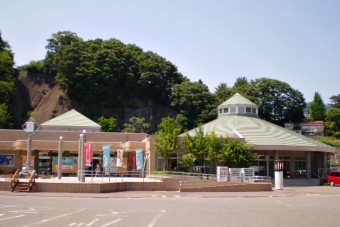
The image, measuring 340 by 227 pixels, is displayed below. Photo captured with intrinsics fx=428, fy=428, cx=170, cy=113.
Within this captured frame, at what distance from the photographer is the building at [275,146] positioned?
40750mm

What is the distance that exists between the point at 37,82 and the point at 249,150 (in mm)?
53499

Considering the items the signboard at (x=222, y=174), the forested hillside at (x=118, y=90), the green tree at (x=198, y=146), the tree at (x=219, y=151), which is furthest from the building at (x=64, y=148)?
the forested hillside at (x=118, y=90)

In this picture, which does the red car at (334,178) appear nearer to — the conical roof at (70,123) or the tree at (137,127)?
the conical roof at (70,123)

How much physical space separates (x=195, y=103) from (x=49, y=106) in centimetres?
2620

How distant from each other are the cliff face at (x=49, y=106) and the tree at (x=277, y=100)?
51.4ft

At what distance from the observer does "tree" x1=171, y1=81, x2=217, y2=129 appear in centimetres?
6662

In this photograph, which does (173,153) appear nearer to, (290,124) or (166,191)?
(166,191)

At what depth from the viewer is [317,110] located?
82000mm

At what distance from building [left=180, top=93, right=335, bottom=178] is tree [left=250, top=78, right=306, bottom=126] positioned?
88.2 ft

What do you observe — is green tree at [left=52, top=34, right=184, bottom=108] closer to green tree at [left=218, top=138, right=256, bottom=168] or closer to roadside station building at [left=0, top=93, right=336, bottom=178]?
roadside station building at [left=0, top=93, right=336, bottom=178]

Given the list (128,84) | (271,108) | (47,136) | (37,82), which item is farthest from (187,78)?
(47,136)

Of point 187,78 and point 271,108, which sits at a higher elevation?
point 187,78

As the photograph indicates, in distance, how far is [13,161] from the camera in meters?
41.4

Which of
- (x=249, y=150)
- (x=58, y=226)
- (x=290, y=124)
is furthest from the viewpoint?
(x=290, y=124)
